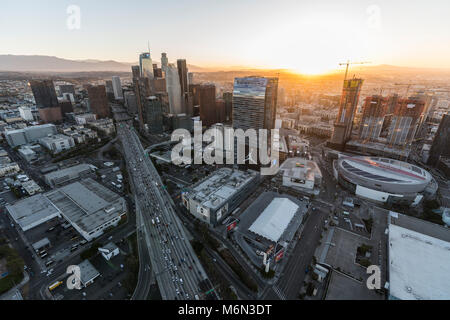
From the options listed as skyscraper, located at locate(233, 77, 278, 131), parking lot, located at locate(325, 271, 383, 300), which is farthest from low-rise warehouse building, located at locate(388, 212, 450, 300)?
skyscraper, located at locate(233, 77, 278, 131)

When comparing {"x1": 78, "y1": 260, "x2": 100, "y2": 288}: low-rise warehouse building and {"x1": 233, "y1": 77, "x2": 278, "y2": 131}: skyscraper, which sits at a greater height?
{"x1": 233, "y1": 77, "x2": 278, "y2": 131}: skyscraper

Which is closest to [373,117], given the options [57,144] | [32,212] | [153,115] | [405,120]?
[405,120]

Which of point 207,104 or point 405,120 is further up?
point 207,104

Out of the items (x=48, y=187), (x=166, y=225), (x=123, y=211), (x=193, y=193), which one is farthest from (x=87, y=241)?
(x=48, y=187)

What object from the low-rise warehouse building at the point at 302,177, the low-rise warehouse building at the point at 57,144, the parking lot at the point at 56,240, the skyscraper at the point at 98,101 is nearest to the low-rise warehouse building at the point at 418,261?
the low-rise warehouse building at the point at 302,177

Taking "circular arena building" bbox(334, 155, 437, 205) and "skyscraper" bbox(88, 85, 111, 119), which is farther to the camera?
"skyscraper" bbox(88, 85, 111, 119)

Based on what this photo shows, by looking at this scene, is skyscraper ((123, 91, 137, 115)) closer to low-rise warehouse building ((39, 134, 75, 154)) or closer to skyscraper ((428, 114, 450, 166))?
low-rise warehouse building ((39, 134, 75, 154))

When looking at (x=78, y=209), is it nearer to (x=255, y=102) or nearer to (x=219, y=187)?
(x=219, y=187)
